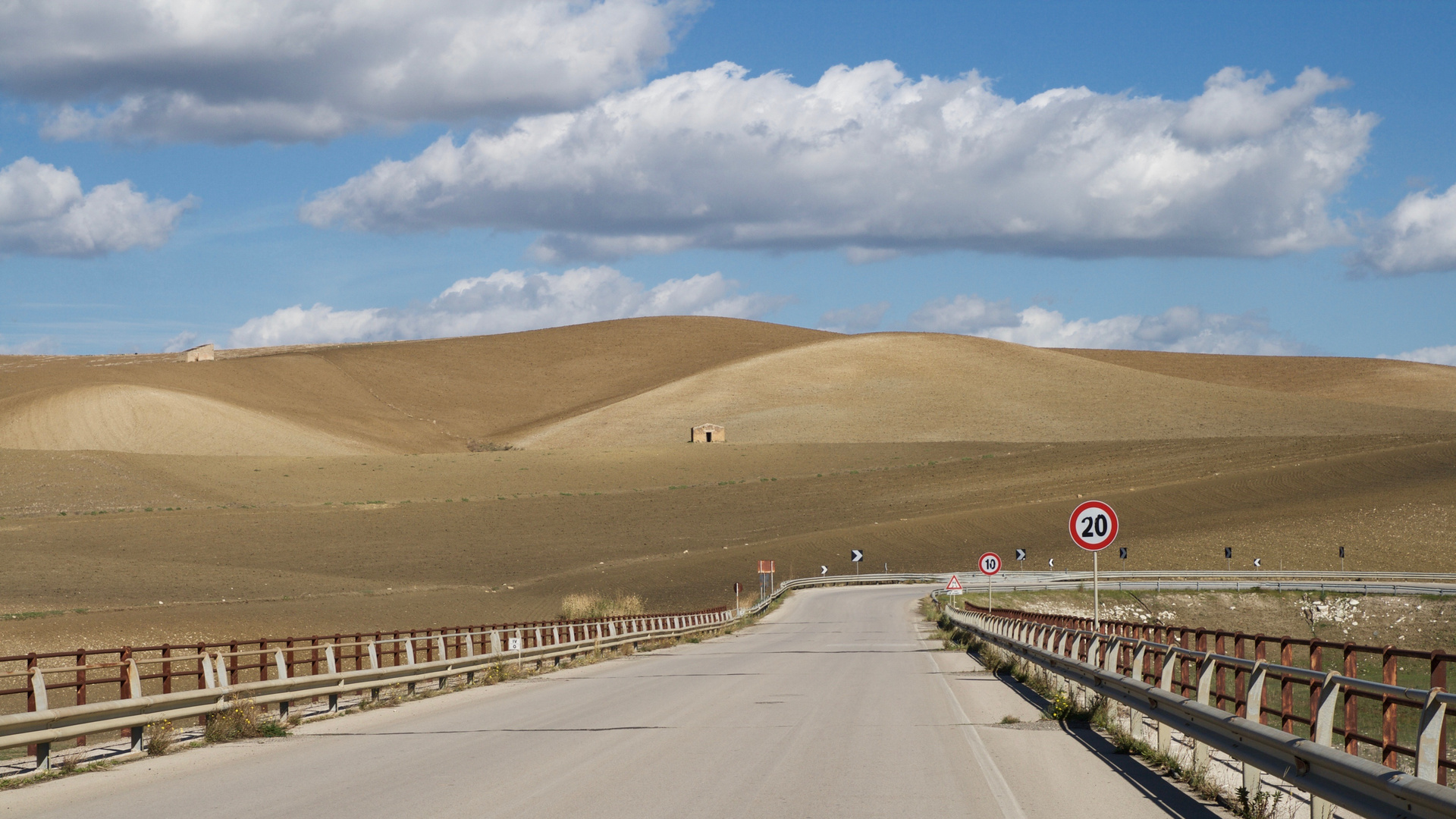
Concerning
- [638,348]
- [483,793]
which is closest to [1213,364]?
[638,348]

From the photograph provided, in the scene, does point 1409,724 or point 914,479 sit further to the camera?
point 914,479

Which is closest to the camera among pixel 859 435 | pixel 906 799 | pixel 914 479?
pixel 906 799

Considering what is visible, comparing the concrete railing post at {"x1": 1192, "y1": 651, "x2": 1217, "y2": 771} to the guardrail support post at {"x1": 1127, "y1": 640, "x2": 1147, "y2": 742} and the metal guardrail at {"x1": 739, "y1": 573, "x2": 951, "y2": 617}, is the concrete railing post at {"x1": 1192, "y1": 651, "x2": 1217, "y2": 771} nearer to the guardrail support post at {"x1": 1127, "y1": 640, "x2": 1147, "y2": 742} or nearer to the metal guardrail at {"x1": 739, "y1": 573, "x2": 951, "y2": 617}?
the guardrail support post at {"x1": 1127, "y1": 640, "x2": 1147, "y2": 742}

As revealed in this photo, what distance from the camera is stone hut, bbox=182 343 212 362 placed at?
150m

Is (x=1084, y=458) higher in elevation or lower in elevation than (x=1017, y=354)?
lower

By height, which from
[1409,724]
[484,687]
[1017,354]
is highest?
[1017,354]

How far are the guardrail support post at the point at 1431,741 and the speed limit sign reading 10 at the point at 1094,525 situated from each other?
12.5m

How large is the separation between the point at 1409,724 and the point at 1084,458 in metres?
65.9

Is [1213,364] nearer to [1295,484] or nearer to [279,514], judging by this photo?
[1295,484]

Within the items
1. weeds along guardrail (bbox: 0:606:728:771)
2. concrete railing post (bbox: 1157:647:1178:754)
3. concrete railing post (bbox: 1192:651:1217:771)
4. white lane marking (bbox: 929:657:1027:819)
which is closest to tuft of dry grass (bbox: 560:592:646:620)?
weeds along guardrail (bbox: 0:606:728:771)

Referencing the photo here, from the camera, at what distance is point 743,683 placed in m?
22.6

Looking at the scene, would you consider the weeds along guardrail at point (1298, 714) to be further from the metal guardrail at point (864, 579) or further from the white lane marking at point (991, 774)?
the metal guardrail at point (864, 579)

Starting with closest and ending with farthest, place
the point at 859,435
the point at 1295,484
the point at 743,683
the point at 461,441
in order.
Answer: the point at 743,683
the point at 1295,484
the point at 859,435
the point at 461,441

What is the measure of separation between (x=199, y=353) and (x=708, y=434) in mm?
67422
